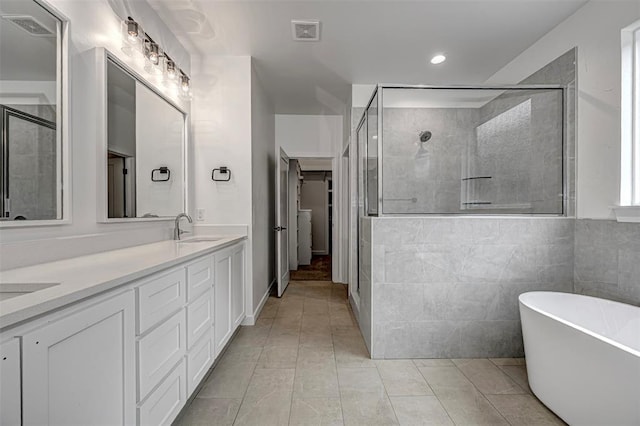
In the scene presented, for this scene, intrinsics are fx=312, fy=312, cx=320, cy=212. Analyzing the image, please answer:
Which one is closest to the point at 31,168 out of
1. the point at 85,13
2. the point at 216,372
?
the point at 85,13

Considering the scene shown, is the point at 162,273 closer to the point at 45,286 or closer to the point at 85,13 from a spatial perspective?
the point at 45,286

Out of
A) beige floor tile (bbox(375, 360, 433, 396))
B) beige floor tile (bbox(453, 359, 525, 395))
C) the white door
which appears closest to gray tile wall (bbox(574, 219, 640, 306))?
beige floor tile (bbox(453, 359, 525, 395))

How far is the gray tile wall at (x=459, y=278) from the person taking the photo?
7.66 feet

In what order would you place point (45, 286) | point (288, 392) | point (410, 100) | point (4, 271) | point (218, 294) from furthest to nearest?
point (410, 100) → point (218, 294) → point (288, 392) → point (4, 271) → point (45, 286)

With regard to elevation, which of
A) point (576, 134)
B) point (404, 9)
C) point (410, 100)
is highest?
point (404, 9)

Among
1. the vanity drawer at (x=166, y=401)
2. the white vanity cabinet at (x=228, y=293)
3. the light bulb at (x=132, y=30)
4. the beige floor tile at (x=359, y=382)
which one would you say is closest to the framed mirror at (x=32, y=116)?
the light bulb at (x=132, y=30)

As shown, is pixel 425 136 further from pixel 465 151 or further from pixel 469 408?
pixel 469 408

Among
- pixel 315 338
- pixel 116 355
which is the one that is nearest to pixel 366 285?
pixel 315 338

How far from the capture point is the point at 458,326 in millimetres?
2344

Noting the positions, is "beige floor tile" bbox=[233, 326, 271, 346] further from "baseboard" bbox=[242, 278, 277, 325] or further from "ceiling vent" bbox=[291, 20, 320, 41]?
"ceiling vent" bbox=[291, 20, 320, 41]

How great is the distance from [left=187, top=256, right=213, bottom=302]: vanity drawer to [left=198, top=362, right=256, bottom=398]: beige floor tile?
2.05 feet

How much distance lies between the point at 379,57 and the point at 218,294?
2595mm

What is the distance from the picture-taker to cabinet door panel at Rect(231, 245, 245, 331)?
2498 mm

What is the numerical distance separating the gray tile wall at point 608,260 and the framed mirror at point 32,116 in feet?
10.1
